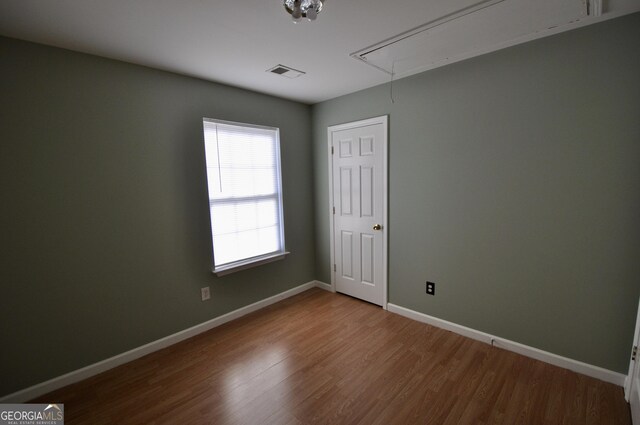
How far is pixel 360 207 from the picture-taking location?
3221 millimetres

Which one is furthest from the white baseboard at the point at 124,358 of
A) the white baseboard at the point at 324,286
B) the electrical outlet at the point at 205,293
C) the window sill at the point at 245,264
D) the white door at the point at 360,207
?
the white door at the point at 360,207

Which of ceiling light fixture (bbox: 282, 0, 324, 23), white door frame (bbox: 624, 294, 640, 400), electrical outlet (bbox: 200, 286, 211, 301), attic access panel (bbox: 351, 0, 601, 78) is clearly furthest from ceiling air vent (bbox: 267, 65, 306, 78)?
white door frame (bbox: 624, 294, 640, 400)

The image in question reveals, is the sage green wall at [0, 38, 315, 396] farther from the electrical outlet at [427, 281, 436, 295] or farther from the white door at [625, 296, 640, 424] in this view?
the white door at [625, 296, 640, 424]

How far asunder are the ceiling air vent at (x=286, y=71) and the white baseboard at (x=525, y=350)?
2.53 metres

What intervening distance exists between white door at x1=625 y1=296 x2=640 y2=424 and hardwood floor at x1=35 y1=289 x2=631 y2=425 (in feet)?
0.22

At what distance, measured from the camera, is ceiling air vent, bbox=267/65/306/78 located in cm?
237


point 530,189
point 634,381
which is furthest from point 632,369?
point 530,189

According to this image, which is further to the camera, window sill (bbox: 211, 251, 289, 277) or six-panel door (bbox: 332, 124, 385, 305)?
six-panel door (bbox: 332, 124, 385, 305)

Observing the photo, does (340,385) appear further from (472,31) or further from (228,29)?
(472,31)

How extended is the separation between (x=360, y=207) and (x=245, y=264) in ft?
4.61

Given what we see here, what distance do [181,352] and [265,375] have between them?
0.85 meters

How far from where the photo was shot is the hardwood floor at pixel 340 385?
5.67 feet

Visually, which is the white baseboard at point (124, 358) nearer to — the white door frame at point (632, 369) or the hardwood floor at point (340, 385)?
the hardwood floor at point (340, 385)

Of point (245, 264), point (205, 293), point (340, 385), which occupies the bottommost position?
point (340, 385)
